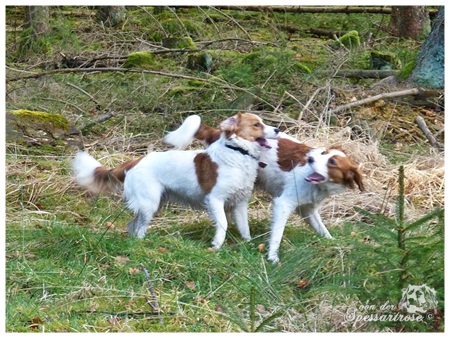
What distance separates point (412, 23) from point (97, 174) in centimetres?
952

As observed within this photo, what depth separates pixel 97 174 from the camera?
328 inches

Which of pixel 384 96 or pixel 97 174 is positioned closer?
pixel 97 174

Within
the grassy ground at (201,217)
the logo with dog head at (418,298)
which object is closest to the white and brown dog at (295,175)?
the grassy ground at (201,217)

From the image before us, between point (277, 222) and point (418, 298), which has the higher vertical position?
point (418, 298)

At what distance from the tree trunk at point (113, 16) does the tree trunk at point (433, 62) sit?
6401 mm

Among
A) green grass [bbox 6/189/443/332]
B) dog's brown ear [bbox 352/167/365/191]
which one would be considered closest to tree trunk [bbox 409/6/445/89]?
green grass [bbox 6/189/443/332]

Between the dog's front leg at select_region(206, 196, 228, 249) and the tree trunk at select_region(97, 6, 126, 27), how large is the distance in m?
9.05

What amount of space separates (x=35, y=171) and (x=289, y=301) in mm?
4270

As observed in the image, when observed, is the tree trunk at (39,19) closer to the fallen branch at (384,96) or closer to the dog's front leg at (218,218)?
the fallen branch at (384,96)

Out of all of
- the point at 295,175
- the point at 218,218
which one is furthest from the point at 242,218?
the point at 295,175

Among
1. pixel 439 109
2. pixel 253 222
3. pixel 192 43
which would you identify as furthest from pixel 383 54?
pixel 253 222

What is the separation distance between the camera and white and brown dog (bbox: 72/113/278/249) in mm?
7812

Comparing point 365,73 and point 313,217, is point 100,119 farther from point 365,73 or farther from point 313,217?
point 313,217

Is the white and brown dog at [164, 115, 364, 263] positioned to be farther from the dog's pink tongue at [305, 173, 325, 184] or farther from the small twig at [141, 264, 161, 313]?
the small twig at [141, 264, 161, 313]
